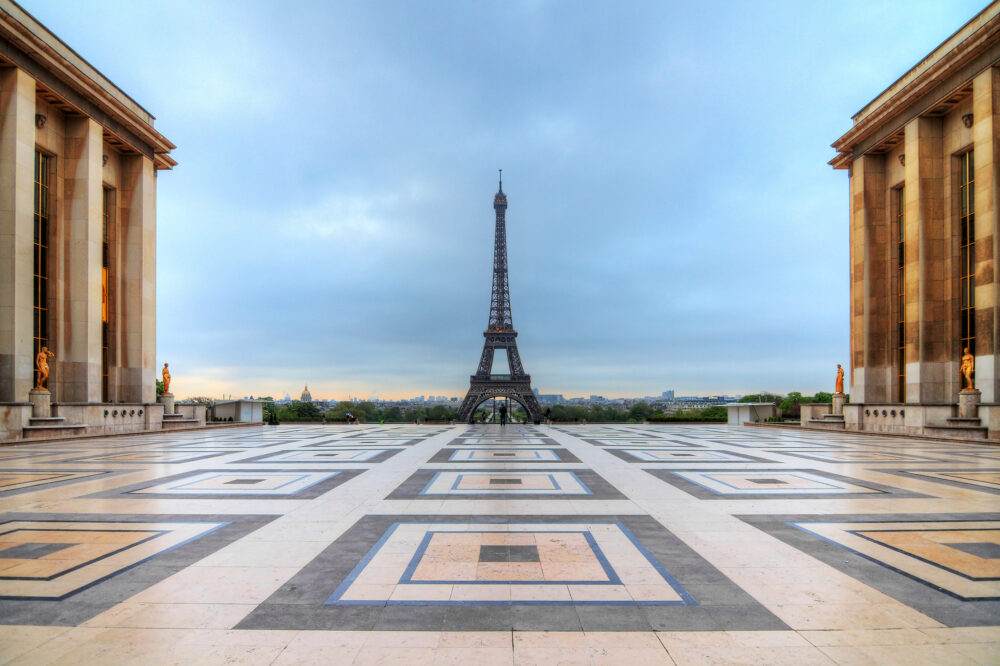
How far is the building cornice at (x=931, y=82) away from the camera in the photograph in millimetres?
23641

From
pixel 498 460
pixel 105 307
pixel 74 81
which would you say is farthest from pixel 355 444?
pixel 74 81

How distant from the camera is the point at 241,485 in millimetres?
9672

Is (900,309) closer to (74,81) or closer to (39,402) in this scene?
(39,402)

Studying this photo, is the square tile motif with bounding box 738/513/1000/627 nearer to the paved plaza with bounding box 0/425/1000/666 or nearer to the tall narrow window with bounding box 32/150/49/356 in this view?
the paved plaza with bounding box 0/425/1000/666

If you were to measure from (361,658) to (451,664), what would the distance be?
1.85 ft

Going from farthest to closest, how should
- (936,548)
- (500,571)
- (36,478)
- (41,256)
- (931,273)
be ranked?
(931,273) → (41,256) → (36,478) → (936,548) → (500,571)

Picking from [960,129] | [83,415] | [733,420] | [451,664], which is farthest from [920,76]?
[83,415]

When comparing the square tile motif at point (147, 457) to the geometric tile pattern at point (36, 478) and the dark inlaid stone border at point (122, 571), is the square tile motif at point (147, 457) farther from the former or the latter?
the dark inlaid stone border at point (122, 571)

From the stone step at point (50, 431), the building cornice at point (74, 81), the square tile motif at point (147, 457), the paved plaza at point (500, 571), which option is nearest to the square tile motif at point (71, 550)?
the paved plaza at point (500, 571)

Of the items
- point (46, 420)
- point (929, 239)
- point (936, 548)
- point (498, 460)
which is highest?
point (929, 239)

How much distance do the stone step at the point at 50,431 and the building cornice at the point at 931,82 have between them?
41.0 metres

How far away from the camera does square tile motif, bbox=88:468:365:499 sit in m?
8.73

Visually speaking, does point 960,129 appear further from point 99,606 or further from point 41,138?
point 41,138

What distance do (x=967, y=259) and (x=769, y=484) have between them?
24494 mm
